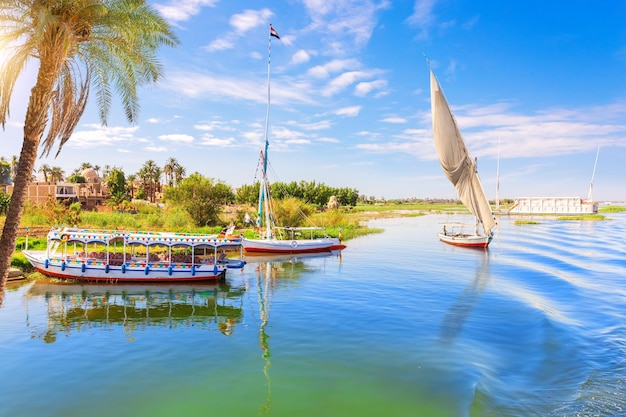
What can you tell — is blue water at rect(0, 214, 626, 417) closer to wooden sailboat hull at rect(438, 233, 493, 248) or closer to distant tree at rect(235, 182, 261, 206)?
wooden sailboat hull at rect(438, 233, 493, 248)

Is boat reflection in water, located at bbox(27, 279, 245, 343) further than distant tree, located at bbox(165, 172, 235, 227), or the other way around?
distant tree, located at bbox(165, 172, 235, 227)

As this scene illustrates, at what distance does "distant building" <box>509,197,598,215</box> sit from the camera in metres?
129

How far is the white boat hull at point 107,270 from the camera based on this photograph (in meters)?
Result: 26.2

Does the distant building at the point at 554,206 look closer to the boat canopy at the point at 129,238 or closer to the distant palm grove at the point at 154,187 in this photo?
the distant palm grove at the point at 154,187

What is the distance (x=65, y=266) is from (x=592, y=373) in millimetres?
28363

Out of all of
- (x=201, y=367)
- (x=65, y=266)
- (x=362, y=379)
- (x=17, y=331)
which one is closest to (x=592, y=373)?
(x=362, y=379)

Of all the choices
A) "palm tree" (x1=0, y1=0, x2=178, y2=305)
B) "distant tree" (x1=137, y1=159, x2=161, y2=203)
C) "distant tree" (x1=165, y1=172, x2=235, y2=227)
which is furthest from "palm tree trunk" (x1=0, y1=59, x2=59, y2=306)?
"distant tree" (x1=137, y1=159, x2=161, y2=203)

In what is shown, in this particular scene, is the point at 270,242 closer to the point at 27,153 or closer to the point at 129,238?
the point at 129,238

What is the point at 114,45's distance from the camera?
39.5ft

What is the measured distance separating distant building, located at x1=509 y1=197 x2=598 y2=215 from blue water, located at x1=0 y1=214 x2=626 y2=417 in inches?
4691

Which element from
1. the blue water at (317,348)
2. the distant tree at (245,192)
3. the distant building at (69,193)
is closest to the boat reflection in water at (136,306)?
the blue water at (317,348)

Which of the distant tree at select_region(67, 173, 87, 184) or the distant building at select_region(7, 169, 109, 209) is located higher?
the distant tree at select_region(67, 173, 87, 184)

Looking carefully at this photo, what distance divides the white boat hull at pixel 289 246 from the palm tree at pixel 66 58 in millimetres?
27448

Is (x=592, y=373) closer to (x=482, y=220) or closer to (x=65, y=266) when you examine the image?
(x=65, y=266)
